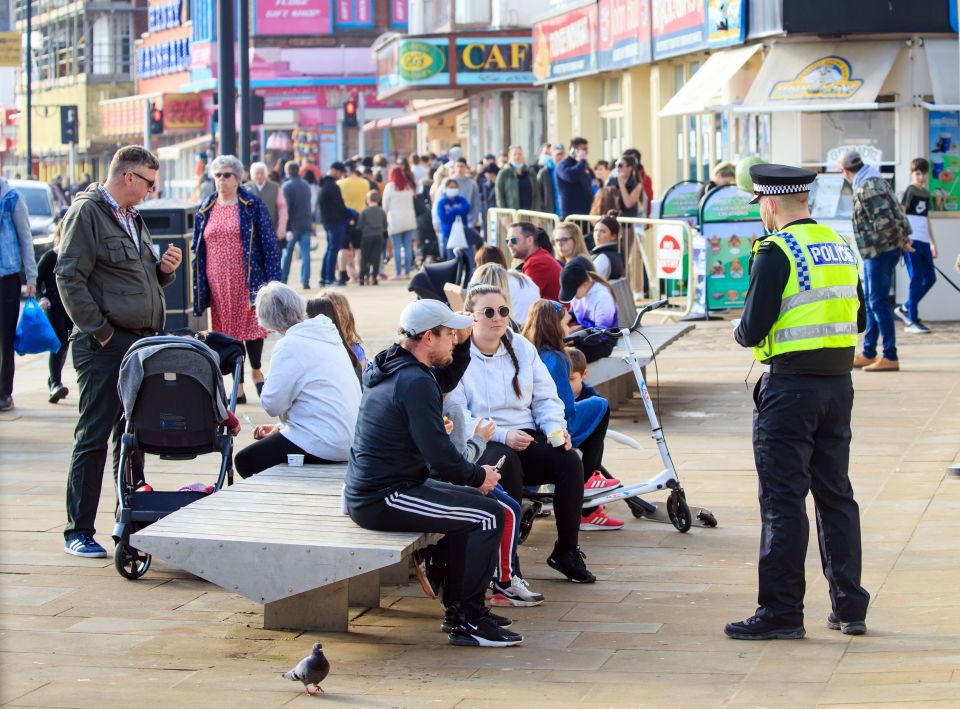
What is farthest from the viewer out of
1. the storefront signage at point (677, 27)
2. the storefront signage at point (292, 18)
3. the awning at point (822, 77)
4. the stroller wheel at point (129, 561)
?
the storefront signage at point (292, 18)

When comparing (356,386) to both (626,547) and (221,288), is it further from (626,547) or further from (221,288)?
(221,288)

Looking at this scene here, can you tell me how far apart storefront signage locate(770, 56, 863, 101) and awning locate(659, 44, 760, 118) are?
3.57ft

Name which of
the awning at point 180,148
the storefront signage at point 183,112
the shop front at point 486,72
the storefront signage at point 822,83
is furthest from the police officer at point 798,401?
the storefront signage at point 183,112

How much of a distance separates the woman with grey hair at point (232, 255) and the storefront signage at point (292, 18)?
2528 inches

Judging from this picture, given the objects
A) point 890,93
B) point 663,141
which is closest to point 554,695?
point 890,93

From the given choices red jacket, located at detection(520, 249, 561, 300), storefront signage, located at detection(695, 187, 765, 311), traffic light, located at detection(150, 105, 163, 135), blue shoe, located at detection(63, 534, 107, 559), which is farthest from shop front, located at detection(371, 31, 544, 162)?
blue shoe, located at detection(63, 534, 107, 559)

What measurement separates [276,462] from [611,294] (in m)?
3.80

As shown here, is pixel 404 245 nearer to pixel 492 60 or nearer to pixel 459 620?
pixel 492 60

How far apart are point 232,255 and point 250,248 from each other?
0.14m

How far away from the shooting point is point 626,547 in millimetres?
8031

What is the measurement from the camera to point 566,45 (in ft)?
95.1

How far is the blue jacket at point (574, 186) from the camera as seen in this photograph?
68.3 feet

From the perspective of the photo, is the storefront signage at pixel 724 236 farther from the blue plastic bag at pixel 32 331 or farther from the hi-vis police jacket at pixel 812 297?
the hi-vis police jacket at pixel 812 297

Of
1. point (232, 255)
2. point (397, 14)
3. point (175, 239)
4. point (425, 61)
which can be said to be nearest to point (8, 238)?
point (232, 255)
